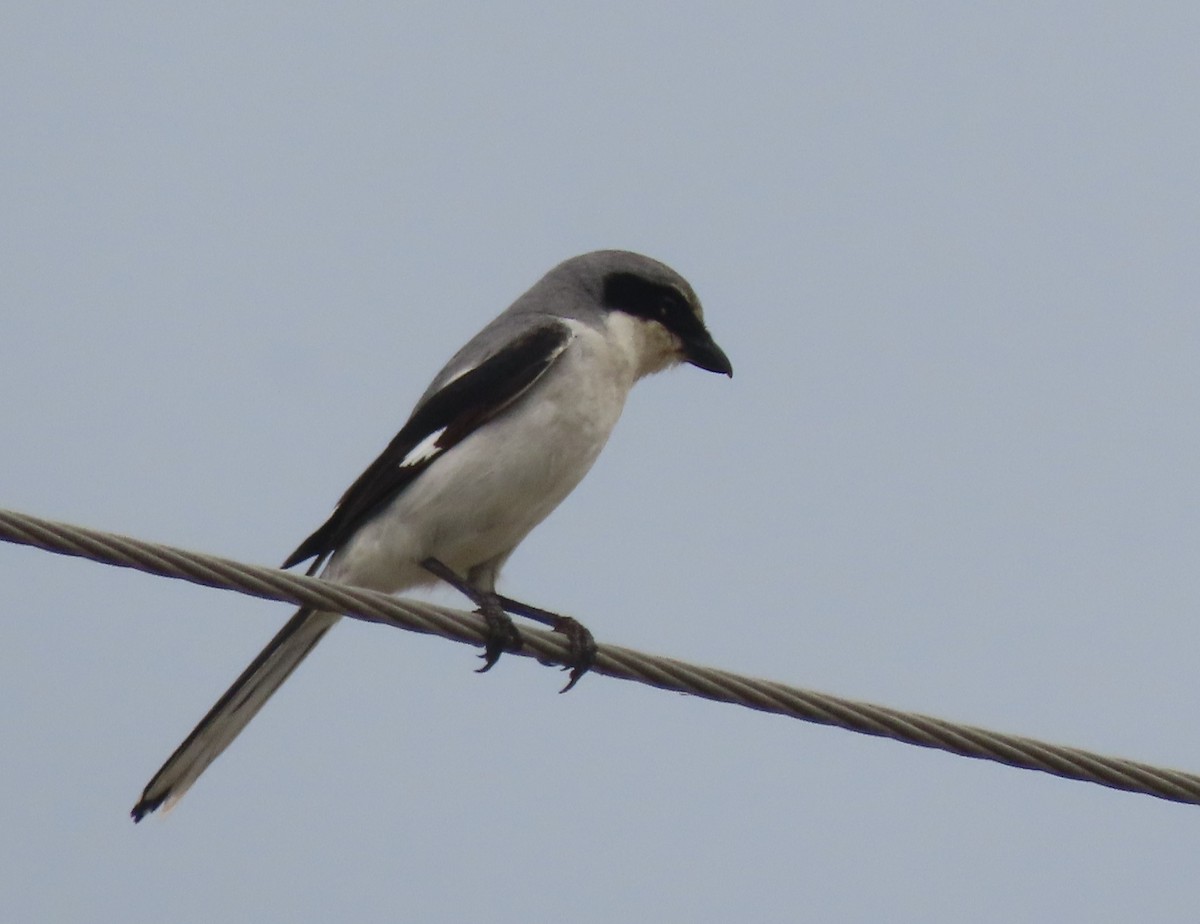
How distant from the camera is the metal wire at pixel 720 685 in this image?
Answer: 10.7 ft

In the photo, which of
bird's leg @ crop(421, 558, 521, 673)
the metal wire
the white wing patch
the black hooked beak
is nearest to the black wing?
the white wing patch

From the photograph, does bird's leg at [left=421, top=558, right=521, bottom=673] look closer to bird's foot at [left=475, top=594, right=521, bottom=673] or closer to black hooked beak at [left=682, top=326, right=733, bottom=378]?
bird's foot at [left=475, top=594, right=521, bottom=673]

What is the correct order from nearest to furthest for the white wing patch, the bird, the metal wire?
the metal wire < the bird < the white wing patch

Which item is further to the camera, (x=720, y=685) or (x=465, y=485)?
(x=465, y=485)

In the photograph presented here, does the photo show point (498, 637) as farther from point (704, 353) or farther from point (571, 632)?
point (704, 353)

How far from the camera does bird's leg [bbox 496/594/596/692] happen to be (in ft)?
14.4

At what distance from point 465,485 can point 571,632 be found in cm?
53

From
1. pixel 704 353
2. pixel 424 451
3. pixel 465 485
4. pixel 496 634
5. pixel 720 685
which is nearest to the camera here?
pixel 720 685

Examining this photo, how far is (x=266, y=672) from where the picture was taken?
4.87 metres

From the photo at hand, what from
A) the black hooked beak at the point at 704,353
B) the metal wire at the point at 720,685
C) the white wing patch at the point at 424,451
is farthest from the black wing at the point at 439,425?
the metal wire at the point at 720,685

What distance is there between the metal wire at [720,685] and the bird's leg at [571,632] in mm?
529

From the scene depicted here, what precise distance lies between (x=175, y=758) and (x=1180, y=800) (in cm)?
256

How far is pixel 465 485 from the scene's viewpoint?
16.2 ft

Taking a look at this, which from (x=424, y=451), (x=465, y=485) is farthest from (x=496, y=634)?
(x=424, y=451)
